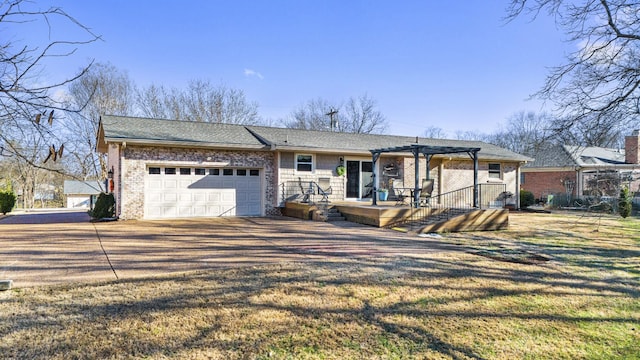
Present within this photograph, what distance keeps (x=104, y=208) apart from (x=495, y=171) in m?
17.8

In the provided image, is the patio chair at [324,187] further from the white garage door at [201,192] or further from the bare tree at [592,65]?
the bare tree at [592,65]

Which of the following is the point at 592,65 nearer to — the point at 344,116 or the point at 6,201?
the point at 6,201

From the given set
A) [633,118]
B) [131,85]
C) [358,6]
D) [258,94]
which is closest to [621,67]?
[633,118]

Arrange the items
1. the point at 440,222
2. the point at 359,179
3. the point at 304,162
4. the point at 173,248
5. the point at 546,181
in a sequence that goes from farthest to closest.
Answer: the point at 546,181 < the point at 359,179 < the point at 304,162 < the point at 440,222 < the point at 173,248

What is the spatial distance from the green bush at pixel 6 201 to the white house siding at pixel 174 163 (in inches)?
401

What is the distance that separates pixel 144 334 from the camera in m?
3.67

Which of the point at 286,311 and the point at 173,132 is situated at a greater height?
the point at 173,132

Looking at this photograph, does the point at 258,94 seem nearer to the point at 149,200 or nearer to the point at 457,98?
the point at 457,98

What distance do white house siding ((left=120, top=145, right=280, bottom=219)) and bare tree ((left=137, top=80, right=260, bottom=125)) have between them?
1836 centimetres

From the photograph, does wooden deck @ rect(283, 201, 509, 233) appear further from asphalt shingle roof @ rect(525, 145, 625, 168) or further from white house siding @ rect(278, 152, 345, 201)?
asphalt shingle roof @ rect(525, 145, 625, 168)

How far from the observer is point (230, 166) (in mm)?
14539

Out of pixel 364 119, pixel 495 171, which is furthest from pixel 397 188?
pixel 364 119

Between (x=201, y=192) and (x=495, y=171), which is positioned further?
(x=495, y=171)

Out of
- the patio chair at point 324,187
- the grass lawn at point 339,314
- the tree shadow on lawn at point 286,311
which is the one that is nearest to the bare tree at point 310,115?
the patio chair at point 324,187
